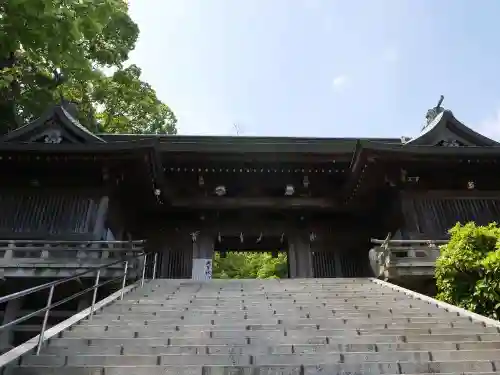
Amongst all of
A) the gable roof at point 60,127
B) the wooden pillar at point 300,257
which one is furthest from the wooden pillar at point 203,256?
the gable roof at point 60,127

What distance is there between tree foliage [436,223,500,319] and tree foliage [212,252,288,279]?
2134 centimetres

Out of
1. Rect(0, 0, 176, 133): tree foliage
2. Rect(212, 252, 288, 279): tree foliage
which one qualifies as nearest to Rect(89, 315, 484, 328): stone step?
Rect(0, 0, 176, 133): tree foliage

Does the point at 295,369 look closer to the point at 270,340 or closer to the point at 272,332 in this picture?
the point at 270,340

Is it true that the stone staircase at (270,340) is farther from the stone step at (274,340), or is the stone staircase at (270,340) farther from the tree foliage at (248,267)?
the tree foliage at (248,267)

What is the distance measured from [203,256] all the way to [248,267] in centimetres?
1953

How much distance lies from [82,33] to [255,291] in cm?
687

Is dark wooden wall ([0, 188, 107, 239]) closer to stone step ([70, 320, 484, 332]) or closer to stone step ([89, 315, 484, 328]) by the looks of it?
stone step ([89, 315, 484, 328])

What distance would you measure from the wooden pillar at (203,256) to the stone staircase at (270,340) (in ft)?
16.4

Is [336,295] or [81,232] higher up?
[81,232]

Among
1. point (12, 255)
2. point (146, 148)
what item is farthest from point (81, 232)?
point (146, 148)

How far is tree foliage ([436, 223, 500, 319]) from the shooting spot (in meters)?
6.96

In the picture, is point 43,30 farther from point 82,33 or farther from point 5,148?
point 5,148

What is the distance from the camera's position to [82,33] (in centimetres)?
873

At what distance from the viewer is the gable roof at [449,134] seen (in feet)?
47.8
